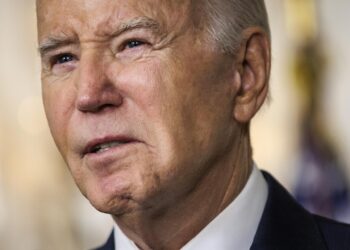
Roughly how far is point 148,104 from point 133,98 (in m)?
0.03

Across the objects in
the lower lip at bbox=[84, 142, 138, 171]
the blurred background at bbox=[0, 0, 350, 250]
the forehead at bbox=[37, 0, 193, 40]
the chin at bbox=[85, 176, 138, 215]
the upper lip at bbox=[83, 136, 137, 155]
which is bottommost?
the blurred background at bbox=[0, 0, 350, 250]

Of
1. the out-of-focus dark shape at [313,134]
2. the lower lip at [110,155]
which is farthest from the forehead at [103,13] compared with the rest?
the out-of-focus dark shape at [313,134]

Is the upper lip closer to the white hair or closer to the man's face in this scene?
the man's face

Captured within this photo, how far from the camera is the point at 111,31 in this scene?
5.88 feet

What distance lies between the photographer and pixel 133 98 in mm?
1764

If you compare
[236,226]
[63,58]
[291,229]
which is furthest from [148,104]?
[291,229]

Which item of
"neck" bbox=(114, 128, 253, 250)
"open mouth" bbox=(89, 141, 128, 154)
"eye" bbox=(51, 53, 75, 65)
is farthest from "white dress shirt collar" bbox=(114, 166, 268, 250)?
"eye" bbox=(51, 53, 75, 65)

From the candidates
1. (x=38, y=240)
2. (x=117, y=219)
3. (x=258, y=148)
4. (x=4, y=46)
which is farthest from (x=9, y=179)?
(x=117, y=219)

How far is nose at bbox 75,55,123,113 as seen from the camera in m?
1.74

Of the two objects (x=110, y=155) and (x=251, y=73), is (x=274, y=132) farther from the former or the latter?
(x=110, y=155)

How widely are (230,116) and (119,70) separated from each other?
0.29m

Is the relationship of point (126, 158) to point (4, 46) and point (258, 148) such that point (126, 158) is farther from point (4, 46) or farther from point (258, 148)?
point (4, 46)

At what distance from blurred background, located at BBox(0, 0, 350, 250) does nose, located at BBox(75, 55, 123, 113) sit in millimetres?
2892

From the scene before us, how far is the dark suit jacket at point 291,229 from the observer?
1.91 metres
